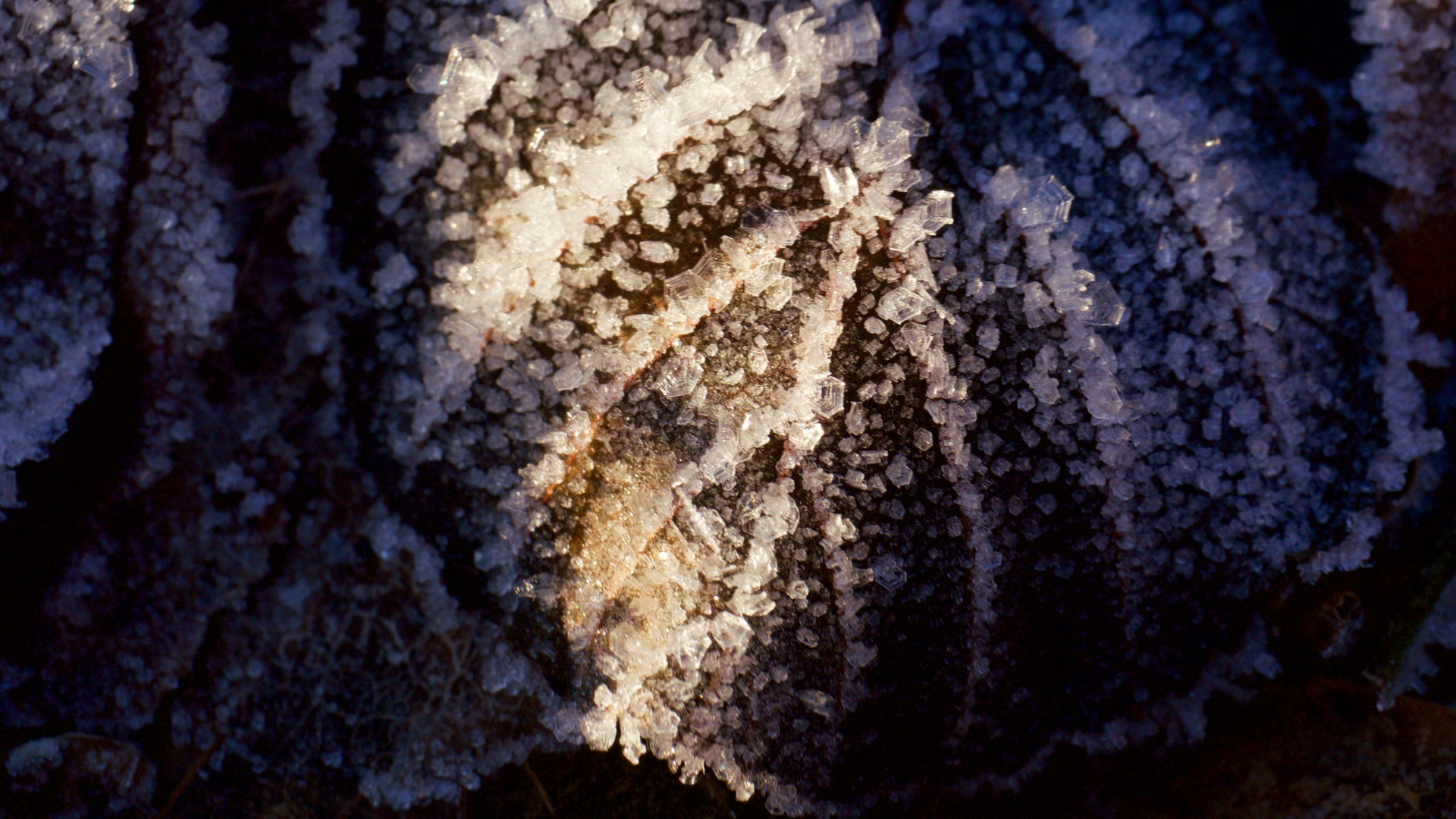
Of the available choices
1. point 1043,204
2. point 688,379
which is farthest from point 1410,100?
point 688,379

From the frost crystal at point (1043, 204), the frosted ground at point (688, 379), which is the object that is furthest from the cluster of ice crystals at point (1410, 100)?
the frost crystal at point (1043, 204)

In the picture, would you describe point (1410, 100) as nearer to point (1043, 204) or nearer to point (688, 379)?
point (1043, 204)

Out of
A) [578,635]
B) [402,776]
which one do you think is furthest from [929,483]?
[402,776]

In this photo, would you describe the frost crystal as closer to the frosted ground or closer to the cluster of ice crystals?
the frosted ground

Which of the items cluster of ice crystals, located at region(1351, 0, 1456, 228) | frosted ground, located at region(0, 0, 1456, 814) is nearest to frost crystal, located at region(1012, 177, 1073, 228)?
frosted ground, located at region(0, 0, 1456, 814)

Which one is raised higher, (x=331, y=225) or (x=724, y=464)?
(x=331, y=225)

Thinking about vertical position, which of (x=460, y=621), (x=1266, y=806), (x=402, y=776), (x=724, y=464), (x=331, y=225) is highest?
(x=331, y=225)

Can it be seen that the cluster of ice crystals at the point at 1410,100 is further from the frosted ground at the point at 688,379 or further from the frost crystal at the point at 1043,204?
the frost crystal at the point at 1043,204

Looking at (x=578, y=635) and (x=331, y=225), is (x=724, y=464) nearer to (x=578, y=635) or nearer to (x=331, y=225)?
(x=578, y=635)
